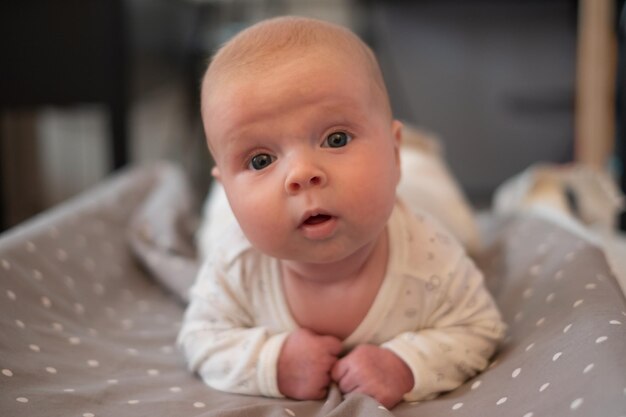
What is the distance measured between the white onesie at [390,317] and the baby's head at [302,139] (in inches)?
4.4

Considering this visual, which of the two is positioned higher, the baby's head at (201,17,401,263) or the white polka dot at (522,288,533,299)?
the baby's head at (201,17,401,263)

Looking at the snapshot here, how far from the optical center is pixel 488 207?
2.61 metres

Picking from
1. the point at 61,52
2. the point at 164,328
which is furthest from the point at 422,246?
the point at 61,52

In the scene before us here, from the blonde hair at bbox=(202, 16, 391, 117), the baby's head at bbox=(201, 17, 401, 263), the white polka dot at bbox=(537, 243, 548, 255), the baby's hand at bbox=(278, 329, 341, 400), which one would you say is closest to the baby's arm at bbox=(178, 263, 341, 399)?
the baby's hand at bbox=(278, 329, 341, 400)

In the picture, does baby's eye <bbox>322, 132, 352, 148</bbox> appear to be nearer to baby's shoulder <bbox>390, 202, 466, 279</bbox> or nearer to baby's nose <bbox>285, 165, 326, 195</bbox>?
baby's nose <bbox>285, 165, 326, 195</bbox>

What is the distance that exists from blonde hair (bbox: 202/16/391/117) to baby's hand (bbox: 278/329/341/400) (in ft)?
0.83

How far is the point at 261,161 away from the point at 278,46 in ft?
0.34

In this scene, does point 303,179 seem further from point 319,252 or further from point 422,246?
point 422,246

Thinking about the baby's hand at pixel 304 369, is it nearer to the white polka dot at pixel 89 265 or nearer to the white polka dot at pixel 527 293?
the white polka dot at pixel 527 293

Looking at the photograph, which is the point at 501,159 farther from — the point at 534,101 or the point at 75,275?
the point at 75,275

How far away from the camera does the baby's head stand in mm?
678

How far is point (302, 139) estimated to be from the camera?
683mm

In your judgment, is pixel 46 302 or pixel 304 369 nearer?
pixel 304 369

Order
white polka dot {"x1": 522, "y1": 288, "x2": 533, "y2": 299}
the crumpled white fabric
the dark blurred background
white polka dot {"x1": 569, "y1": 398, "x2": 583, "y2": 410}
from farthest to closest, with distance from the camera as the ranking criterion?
the dark blurred background < the crumpled white fabric < white polka dot {"x1": 522, "y1": 288, "x2": 533, "y2": 299} < white polka dot {"x1": 569, "y1": 398, "x2": 583, "y2": 410}
